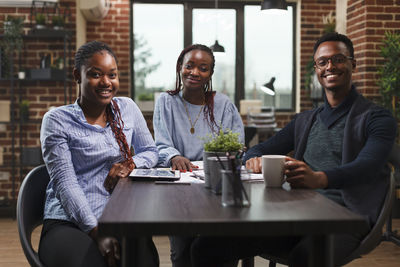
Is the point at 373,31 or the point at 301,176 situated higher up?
the point at 373,31

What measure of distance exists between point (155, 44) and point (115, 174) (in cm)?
508

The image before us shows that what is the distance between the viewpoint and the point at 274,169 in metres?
1.59

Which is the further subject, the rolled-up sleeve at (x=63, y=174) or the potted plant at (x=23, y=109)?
the potted plant at (x=23, y=109)

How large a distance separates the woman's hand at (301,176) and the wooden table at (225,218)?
0.50 feet

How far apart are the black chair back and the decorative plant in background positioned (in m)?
3.33

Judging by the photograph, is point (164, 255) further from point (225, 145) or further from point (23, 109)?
point (23, 109)

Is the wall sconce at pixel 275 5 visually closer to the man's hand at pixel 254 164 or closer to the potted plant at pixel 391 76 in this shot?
the potted plant at pixel 391 76

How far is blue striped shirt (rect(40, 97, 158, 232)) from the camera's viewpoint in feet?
5.39

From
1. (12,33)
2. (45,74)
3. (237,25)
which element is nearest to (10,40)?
(12,33)

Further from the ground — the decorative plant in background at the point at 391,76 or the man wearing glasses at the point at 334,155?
Result: the decorative plant in background at the point at 391,76

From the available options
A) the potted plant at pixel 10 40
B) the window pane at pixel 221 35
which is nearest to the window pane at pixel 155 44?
the window pane at pixel 221 35

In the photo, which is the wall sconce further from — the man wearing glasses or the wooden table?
the wooden table

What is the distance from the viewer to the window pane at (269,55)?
6.68m

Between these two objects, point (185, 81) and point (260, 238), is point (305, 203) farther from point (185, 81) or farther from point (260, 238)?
point (185, 81)
